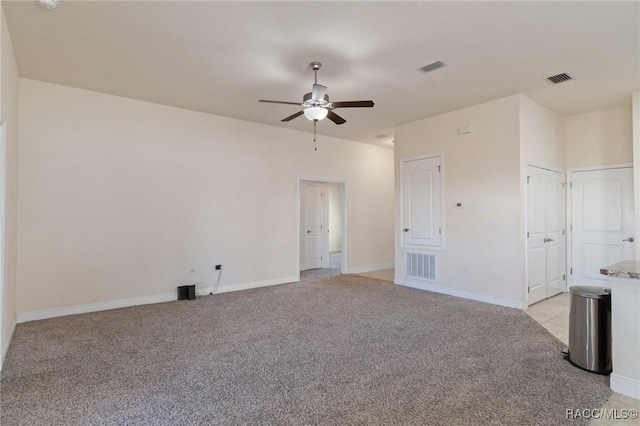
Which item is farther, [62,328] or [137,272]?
[137,272]

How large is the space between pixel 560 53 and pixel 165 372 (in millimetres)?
5071

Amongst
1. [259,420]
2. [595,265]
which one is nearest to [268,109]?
[259,420]

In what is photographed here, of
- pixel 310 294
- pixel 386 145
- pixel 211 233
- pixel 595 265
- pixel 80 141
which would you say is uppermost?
pixel 386 145

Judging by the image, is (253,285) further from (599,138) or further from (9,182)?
(599,138)

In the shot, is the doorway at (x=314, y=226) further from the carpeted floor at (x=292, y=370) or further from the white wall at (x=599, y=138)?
the white wall at (x=599, y=138)

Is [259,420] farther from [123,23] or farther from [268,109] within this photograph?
[268,109]

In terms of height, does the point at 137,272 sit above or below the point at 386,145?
below

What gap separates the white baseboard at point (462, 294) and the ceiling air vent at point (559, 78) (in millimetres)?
3065

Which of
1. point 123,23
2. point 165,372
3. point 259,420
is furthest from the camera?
point 123,23

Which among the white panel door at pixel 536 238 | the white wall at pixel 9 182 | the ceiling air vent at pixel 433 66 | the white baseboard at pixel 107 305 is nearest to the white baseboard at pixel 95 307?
the white baseboard at pixel 107 305

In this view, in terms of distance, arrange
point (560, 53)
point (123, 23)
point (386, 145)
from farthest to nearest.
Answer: point (386, 145), point (560, 53), point (123, 23)

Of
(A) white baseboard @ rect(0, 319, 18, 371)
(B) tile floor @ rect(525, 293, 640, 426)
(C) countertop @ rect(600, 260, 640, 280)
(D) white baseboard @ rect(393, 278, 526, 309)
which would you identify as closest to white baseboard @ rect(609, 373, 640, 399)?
(B) tile floor @ rect(525, 293, 640, 426)

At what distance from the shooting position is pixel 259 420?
212 cm

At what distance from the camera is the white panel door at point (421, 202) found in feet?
19.1
